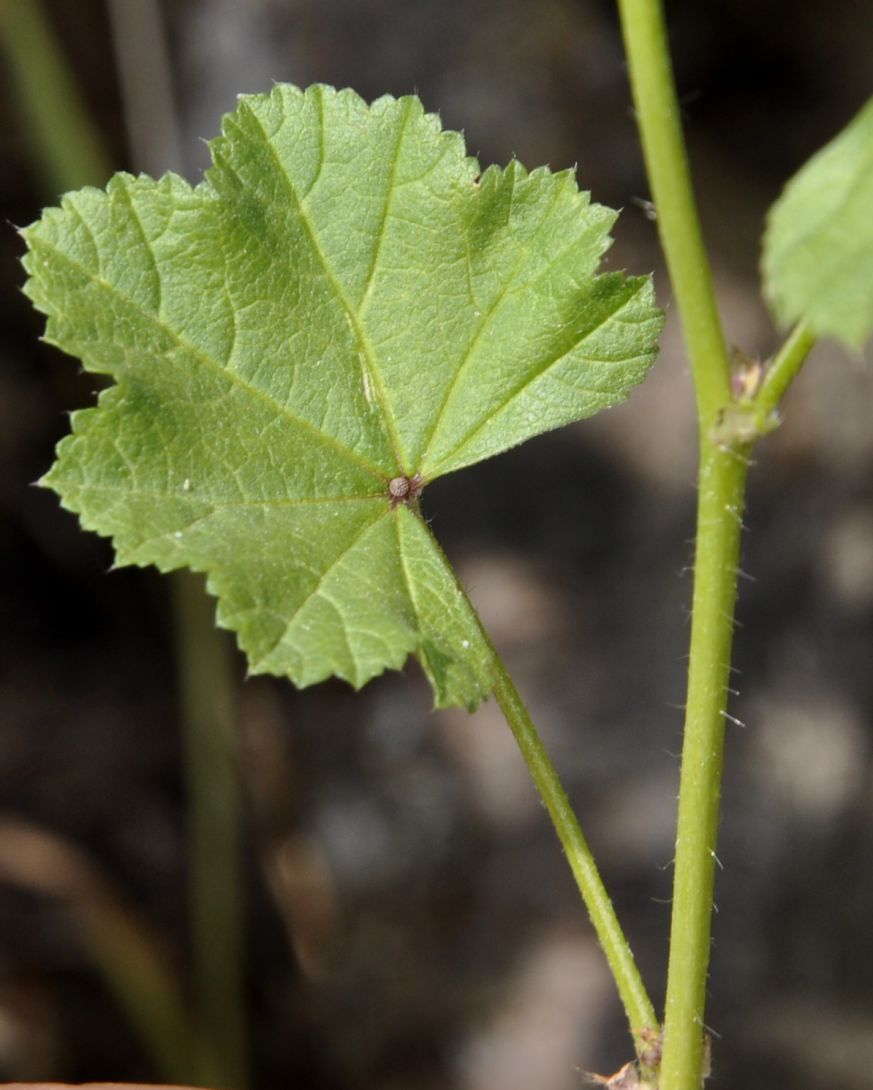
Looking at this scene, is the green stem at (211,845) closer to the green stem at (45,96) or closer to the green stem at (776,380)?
the green stem at (45,96)

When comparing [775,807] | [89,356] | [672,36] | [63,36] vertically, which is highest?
[63,36]

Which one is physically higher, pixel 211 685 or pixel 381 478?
pixel 381 478

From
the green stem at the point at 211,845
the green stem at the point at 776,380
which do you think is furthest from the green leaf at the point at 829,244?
the green stem at the point at 211,845

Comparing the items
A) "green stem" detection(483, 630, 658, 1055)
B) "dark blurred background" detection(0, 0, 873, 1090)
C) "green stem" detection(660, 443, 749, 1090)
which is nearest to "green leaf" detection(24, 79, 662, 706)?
"green stem" detection(483, 630, 658, 1055)

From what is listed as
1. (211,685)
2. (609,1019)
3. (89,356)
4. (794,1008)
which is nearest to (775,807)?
(794,1008)

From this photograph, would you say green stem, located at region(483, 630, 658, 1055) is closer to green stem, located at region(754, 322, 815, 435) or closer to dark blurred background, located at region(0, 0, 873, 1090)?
green stem, located at region(754, 322, 815, 435)

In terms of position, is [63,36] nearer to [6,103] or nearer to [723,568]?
[6,103]
